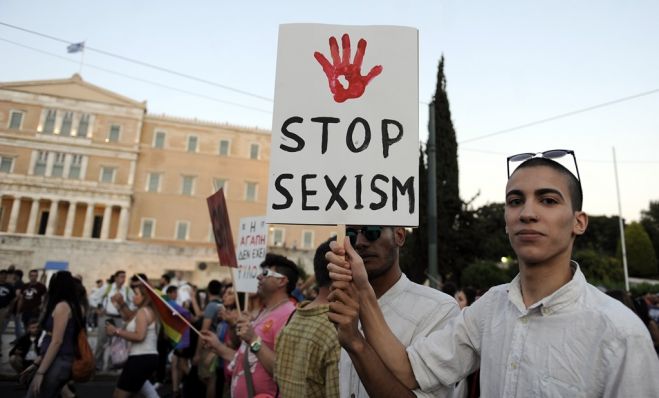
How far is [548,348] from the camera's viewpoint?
1.46 metres

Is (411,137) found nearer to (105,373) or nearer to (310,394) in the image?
(310,394)

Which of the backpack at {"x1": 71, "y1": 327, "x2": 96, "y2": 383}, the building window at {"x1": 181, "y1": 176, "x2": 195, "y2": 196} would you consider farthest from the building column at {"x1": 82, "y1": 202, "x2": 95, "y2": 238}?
the backpack at {"x1": 71, "y1": 327, "x2": 96, "y2": 383}

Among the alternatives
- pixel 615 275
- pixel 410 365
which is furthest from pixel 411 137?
pixel 615 275

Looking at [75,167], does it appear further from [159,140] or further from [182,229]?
[182,229]

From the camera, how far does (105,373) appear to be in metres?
10.8

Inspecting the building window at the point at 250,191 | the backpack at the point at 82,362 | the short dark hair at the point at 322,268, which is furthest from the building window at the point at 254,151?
the short dark hair at the point at 322,268

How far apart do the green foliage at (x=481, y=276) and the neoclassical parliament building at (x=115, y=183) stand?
82.4 ft

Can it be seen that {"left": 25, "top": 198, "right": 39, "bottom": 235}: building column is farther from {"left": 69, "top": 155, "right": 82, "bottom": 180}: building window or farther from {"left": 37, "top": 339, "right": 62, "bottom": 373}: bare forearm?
{"left": 37, "top": 339, "right": 62, "bottom": 373}: bare forearm

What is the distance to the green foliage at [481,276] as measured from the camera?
18.2 meters

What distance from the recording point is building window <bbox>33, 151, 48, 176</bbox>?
4502cm

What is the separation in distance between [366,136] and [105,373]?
11.2m

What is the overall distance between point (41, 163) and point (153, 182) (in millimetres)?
10471

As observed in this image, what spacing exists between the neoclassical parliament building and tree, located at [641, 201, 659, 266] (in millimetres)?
33339

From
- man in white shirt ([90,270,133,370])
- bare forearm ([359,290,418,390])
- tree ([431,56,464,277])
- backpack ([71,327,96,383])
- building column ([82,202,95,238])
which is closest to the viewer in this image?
bare forearm ([359,290,418,390])
